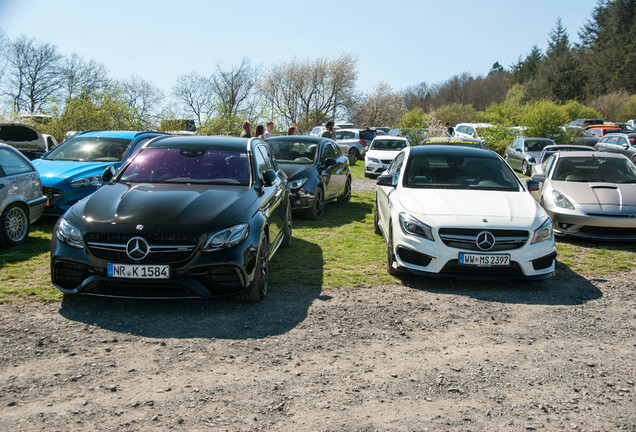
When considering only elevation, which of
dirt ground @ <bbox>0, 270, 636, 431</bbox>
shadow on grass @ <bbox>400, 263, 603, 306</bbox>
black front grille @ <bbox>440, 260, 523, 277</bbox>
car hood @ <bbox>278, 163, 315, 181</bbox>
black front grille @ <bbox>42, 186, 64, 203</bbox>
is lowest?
shadow on grass @ <bbox>400, 263, 603, 306</bbox>

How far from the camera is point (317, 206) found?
35.4 ft

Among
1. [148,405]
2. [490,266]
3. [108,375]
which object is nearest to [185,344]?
[108,375]

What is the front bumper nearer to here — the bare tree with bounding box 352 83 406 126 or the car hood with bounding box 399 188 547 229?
the car hood with bounding box 399 188 547 229

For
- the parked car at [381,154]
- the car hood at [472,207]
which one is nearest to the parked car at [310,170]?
the car hood at [472,207]

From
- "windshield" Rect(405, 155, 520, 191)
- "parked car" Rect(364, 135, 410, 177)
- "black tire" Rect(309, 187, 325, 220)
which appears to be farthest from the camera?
"parked car" Rect(364, 135, 410, 177)

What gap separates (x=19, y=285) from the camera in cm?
600

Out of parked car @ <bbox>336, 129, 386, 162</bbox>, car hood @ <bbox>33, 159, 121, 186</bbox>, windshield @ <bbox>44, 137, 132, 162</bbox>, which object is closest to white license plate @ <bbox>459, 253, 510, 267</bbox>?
car hood @ <bbox>33, 159, 121, 186</bbox>

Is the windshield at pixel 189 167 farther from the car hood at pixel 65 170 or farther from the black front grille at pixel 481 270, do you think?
the car hood at pixel 65 170

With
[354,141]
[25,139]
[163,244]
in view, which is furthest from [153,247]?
[354,141]

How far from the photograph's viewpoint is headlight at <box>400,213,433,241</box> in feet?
20.5

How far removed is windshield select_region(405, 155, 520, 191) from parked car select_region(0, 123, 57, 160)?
13.0 meters

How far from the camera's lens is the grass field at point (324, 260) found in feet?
20.6

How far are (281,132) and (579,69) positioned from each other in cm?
5220

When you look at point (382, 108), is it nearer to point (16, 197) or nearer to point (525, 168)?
point (525, 168)
